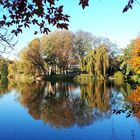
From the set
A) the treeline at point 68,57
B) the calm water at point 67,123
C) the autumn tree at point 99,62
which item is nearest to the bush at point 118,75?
the treeline at point 68,57

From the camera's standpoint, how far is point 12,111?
17031 millimetres

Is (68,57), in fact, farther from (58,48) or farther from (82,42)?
(82,42)

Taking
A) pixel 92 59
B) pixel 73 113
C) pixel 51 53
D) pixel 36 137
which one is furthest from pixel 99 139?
pixel 51 53

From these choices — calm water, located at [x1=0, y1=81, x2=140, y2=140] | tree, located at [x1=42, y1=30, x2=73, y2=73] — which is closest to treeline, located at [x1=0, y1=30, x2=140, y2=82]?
tree, located at [x1=42, y1=30, x2=73, y2=73]

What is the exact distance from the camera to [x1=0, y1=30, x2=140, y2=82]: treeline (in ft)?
146

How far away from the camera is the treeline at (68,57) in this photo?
1750 inches

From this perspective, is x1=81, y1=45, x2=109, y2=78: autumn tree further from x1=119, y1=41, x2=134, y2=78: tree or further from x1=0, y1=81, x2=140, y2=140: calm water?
x1=0, y1=81, x2=140, y2=140: calm water

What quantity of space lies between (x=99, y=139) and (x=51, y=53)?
3985 centimetres

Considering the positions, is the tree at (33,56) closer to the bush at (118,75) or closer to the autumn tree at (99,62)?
the autumn tree at (99,62)

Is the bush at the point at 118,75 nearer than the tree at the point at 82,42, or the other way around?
the bush at the point at 118,75

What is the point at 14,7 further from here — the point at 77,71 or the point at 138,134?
the point at 77,71

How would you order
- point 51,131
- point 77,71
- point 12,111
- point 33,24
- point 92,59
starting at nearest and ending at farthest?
point 33,24, point 51,131, point 12,111, point 92,59, point 77,71

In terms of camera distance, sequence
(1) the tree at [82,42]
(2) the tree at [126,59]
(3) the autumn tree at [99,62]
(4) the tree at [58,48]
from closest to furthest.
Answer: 1. (2) the tree at [126,59]
2. (3) the autumn tree at [99,62]
3. (4) the tree at [58,48]
4. (1) the tree at [82,42]

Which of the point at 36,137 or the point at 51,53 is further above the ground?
the point at 51,53
